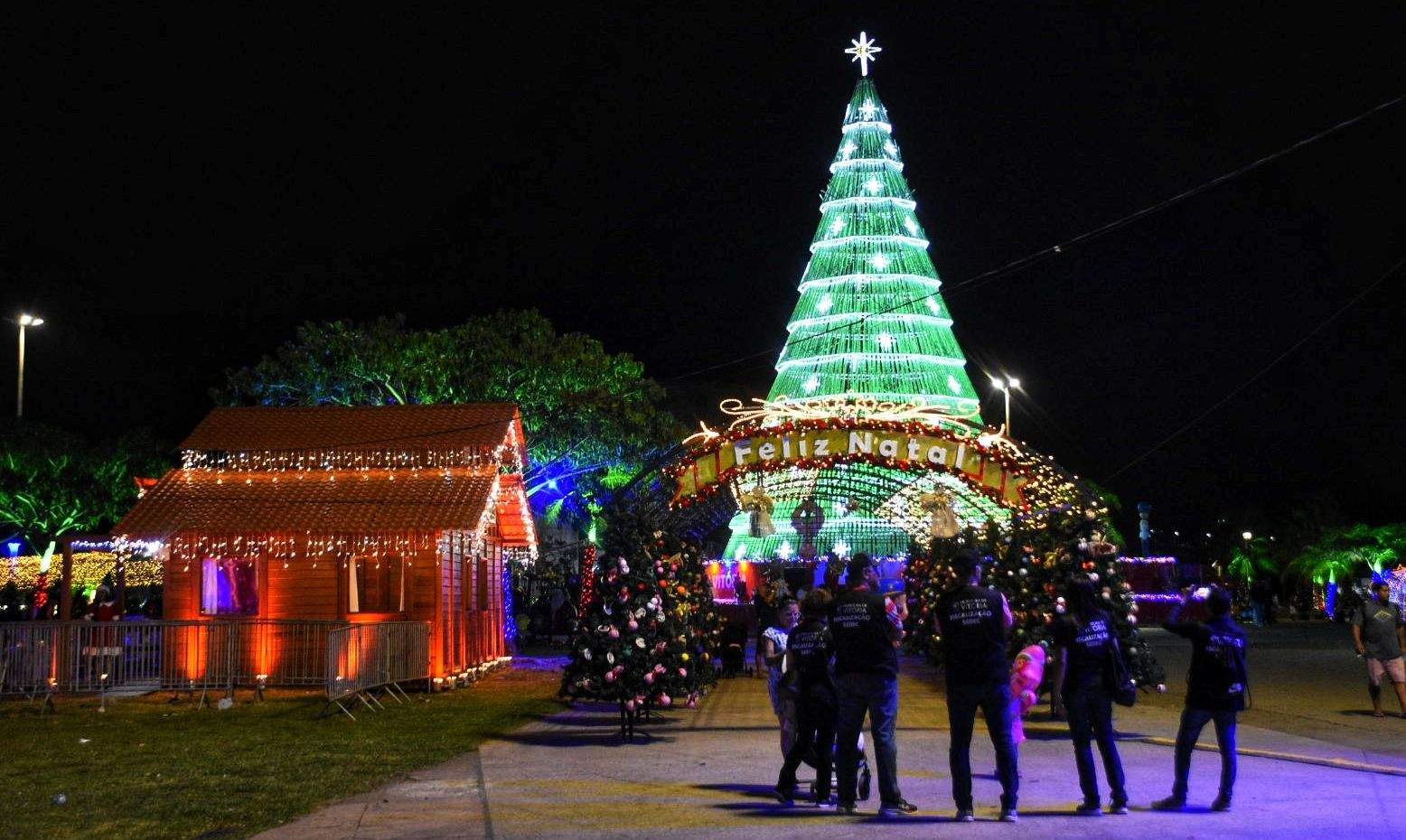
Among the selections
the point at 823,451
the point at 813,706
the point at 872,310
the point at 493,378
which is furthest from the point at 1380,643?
the point at 872,310

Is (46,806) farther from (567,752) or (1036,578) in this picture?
(1036,578)

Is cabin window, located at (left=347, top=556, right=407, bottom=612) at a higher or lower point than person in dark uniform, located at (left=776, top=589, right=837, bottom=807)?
higher

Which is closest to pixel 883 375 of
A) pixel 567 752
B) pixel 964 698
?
pixel 567 752

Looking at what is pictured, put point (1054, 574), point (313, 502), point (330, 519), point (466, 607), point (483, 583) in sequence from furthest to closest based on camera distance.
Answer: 1. point (483, 583)
2. point (466, 607)
3. point (313, 502)
4. point (330, 519)
5. point (1054, 574)

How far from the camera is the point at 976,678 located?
29.6 feet

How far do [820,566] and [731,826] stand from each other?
919 inches

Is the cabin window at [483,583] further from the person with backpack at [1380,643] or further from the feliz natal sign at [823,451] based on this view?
the person with backpack at [1380,643]

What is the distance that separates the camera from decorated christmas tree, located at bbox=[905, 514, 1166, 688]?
14508 mm

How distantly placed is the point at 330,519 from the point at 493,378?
13962 mm

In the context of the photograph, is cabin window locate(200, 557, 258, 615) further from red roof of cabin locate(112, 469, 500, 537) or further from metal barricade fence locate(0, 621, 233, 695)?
metal barricade fence locate(0, 621, 233, 695)

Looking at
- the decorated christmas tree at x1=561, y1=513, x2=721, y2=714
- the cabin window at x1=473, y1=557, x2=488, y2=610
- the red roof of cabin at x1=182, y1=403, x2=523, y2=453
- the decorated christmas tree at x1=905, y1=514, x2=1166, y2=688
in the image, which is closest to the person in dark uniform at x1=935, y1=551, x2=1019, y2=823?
the decorated christmas tree at x1=905, y1=514, x2=1166, y2=688

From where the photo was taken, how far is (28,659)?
715 inches

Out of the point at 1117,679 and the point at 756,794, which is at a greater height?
the point at 1117,679

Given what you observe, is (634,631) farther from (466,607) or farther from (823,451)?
(466,607)
